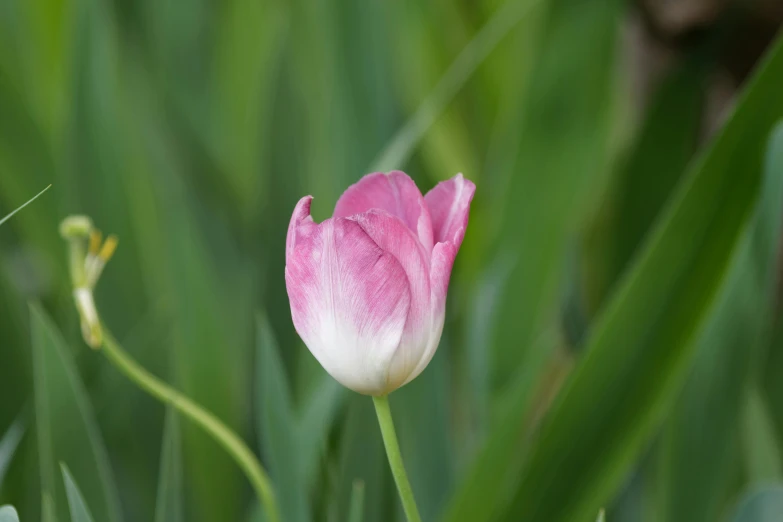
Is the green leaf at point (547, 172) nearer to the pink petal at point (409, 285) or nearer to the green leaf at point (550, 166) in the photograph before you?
the green leaf at point (550, 166)

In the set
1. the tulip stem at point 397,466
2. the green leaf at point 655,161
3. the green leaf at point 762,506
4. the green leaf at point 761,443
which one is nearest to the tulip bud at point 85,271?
the tulip stem at point 397,466

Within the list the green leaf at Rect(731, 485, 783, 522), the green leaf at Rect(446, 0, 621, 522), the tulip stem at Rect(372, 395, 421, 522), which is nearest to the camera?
the tulip stem at Rect(372, 395, 421, 522)

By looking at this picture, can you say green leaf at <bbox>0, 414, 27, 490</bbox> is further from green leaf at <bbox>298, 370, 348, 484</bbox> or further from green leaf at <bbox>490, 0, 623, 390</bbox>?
green leaf at <bbox>490, 0, 623, 390</bbox>

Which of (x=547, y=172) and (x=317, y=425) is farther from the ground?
(x=547, y=172)

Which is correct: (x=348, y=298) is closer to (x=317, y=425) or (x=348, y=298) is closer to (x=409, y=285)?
(x=409, y=285)

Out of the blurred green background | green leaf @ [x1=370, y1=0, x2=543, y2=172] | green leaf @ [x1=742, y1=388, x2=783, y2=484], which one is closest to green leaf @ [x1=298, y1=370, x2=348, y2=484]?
the blurred green background

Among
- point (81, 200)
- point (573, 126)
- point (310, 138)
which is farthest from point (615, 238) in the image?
point (81, 200)

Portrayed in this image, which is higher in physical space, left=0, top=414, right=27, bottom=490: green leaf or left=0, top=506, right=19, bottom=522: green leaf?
left=0, top=414, right=27, bottom=490: green leaf

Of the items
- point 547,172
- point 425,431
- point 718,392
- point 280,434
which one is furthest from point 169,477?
point 547,172
